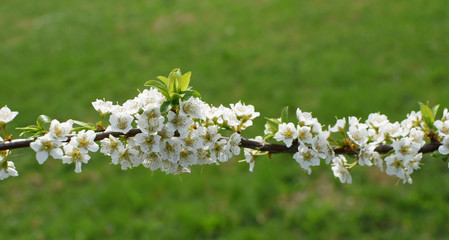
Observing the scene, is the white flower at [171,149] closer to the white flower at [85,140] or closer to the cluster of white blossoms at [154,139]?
the cluster of white blossoms at [154,139]

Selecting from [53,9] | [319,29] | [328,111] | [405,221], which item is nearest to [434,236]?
[405,221]

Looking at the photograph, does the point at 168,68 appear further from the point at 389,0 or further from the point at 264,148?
the point at 264,148

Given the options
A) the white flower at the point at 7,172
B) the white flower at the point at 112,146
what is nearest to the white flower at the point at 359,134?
the white flower at the point at 112,146

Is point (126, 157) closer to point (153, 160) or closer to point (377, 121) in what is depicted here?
point (153, 160)

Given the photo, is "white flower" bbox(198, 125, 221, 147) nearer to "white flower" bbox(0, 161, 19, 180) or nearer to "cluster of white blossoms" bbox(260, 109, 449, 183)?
"cluster of white blossoms" bbox(260, 109, 449, 183)

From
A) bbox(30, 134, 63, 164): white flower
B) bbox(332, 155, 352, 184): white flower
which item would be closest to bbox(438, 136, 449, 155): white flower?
bbox(332, 155, 352, 184): white flower

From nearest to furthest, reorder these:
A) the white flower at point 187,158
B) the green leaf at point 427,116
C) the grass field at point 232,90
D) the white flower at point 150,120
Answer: the white flower at point 150,120
the white flower at point 187,158
the green leaf at point 427,116
the grass field at point 232,90
